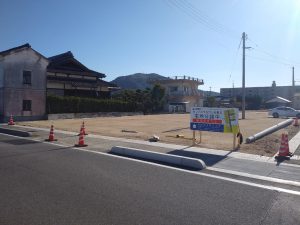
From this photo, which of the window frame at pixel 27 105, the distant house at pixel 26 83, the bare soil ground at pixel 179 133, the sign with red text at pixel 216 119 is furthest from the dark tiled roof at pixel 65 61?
the sign with red text at pixel 216 119

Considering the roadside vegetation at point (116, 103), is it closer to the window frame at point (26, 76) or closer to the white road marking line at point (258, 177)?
the window frame at point (26, 76)

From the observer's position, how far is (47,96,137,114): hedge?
112 ft

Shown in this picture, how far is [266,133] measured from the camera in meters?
17.9

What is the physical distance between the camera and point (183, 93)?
6762cm

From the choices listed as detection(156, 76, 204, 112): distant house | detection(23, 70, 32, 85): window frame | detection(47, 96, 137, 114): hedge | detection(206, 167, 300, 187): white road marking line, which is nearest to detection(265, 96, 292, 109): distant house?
detection(156, 76, 204, 112): distant house

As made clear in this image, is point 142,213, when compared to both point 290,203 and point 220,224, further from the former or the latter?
point 290,203

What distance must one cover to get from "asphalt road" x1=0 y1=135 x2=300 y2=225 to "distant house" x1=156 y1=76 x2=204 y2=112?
5546cm

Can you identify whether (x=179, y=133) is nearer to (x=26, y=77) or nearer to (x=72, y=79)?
(x=26, y=77)

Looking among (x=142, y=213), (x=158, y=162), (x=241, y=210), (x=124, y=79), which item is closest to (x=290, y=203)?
(x=241, y=210)

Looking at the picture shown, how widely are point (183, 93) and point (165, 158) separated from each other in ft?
191

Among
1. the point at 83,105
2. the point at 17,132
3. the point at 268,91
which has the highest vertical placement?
the point at 268,91

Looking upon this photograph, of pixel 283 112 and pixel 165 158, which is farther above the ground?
pixel 283 112

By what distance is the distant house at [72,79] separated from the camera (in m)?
37.9

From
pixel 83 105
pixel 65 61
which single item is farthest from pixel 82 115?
pixel 65 61
